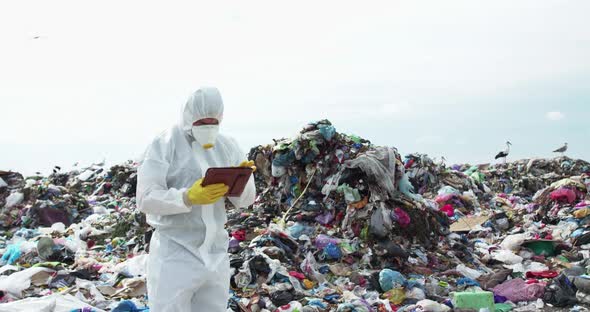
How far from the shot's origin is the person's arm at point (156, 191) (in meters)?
2.54

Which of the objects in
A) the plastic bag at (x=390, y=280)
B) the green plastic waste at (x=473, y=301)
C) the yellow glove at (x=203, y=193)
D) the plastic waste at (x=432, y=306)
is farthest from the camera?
the plastic bag at (x=390, y=280)

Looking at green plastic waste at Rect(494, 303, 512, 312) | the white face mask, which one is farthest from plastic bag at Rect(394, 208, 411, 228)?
the white face mask

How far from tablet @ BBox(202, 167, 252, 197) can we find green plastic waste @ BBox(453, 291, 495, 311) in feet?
9.85

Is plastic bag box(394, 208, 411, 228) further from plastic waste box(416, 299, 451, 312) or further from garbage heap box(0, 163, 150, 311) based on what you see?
garbage heap box(0, 163, 150, 311)

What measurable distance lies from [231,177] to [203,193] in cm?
18

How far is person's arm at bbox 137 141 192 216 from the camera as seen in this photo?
8.32 feet

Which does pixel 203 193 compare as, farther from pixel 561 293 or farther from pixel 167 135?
pixel 561 293

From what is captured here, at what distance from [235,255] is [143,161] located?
11.1 feet

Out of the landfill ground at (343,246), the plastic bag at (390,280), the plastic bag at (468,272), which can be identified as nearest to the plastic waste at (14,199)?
the landfill ground at (343,246)

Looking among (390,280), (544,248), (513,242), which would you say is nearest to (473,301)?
(390,280)

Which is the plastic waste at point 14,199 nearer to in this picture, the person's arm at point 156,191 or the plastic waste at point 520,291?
A: the plastic waste at point 520,291

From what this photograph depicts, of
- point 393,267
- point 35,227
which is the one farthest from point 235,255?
point 35,227

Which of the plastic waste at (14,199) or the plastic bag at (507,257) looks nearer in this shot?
the plastic bag at (507,257)

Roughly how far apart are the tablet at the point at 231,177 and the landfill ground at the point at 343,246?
89.4 inches
